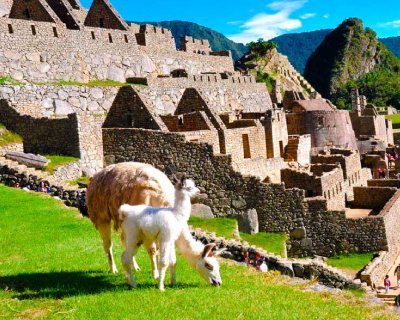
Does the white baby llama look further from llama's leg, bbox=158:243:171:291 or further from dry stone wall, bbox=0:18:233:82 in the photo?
dry stone wall, bbox=0:18:233:82

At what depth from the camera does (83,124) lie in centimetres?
2080

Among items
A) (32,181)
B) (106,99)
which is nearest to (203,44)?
(106,99)

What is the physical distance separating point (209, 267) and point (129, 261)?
3.82ft

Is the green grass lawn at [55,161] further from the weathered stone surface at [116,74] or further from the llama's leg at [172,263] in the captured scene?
the llama's leg at [172,263]

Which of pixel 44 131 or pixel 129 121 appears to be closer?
pixel 44 131

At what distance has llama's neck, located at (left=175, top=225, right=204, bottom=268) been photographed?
28.1 feet

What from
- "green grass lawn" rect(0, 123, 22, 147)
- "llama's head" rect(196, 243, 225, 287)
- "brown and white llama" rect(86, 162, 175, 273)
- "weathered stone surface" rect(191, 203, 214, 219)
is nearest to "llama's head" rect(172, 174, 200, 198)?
"brown and white llama" rect(86, 162, 175, 273)

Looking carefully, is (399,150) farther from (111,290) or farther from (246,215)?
(111,290)

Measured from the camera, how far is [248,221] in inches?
832

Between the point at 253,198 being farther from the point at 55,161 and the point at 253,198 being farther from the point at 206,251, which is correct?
the point at 206,251

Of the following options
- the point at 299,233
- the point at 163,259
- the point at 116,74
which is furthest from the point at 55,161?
the point at 163,259

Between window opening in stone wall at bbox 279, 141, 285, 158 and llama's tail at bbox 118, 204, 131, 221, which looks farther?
window opening in stone wall at bbox 279, 141, 285, 158

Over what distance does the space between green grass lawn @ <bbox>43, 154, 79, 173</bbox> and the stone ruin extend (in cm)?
30

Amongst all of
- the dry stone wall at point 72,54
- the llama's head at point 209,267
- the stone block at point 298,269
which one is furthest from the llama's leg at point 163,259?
the dry stone wall at point 72,54
